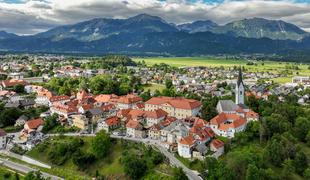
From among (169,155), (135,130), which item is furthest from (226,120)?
(135,130)

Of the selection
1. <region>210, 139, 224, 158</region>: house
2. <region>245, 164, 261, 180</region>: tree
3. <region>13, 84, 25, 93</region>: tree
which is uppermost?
<region>13, 84, 25, 93</region>: tree

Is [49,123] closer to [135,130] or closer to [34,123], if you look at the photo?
[34,123]

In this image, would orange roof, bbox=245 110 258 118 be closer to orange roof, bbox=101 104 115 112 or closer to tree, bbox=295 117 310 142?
tree, bbox=295 117 310 142

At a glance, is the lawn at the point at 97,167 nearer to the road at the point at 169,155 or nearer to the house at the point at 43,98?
the road at the point at 169,155

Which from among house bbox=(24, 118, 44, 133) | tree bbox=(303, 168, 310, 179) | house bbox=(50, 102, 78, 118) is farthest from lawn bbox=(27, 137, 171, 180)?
tree bbox=(303, 168, 310, 179)

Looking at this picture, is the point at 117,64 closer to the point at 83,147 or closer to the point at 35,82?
the point at 35,82

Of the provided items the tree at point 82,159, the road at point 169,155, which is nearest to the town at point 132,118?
the road at point 169,155
